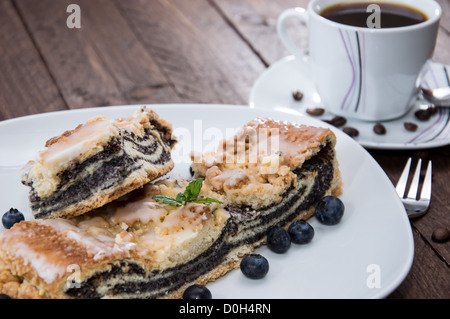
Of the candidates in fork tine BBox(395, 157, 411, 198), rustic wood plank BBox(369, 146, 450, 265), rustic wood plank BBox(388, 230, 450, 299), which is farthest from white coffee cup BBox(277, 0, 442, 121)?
rustic wood plank BBox(388, 230, 450, 299)

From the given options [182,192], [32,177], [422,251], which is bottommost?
[422,251]

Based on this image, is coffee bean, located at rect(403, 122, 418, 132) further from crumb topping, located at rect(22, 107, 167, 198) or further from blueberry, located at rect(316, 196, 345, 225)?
crumb topping, located at rect(22, 107, 167, 198)

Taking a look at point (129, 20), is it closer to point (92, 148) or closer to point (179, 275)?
point (92, 148)

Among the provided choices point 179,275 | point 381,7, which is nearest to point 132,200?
point 179,275

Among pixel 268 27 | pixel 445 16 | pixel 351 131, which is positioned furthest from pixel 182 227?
pixel 445 16

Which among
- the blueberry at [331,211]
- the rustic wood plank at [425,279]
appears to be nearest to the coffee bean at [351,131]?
the blueberry at [331,211]
